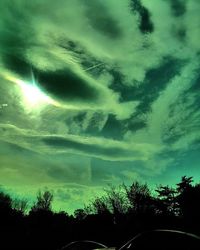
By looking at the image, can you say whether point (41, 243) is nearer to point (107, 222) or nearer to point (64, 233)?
point (64, 233)

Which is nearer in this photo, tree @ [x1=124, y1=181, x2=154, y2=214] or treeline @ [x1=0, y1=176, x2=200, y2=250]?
treeline @ [x1=0, y1=176, x2=200, y2=250]

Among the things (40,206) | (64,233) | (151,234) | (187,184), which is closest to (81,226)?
(64,233)

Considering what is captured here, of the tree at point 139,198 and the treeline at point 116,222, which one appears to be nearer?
the treeline at point 116,222

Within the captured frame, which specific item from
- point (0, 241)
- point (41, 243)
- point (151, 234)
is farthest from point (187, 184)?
point (151, 234)

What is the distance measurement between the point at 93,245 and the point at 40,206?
75978 millimetres

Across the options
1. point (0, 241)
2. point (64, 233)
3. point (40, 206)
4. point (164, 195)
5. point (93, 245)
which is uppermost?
point (40, 206)

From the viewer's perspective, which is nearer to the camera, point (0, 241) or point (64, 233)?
point (0, 241)

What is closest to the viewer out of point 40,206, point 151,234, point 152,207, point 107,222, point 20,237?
point 151,234

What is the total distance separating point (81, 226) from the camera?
4950 centimetres

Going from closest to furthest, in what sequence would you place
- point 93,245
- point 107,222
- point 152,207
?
point 93,245, point 107,222, point 152,207

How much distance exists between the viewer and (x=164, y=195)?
62344 mm

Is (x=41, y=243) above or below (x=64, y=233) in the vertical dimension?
below

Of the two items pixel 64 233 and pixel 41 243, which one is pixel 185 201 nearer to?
pixel 64 233

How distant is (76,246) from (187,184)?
5192 cm
